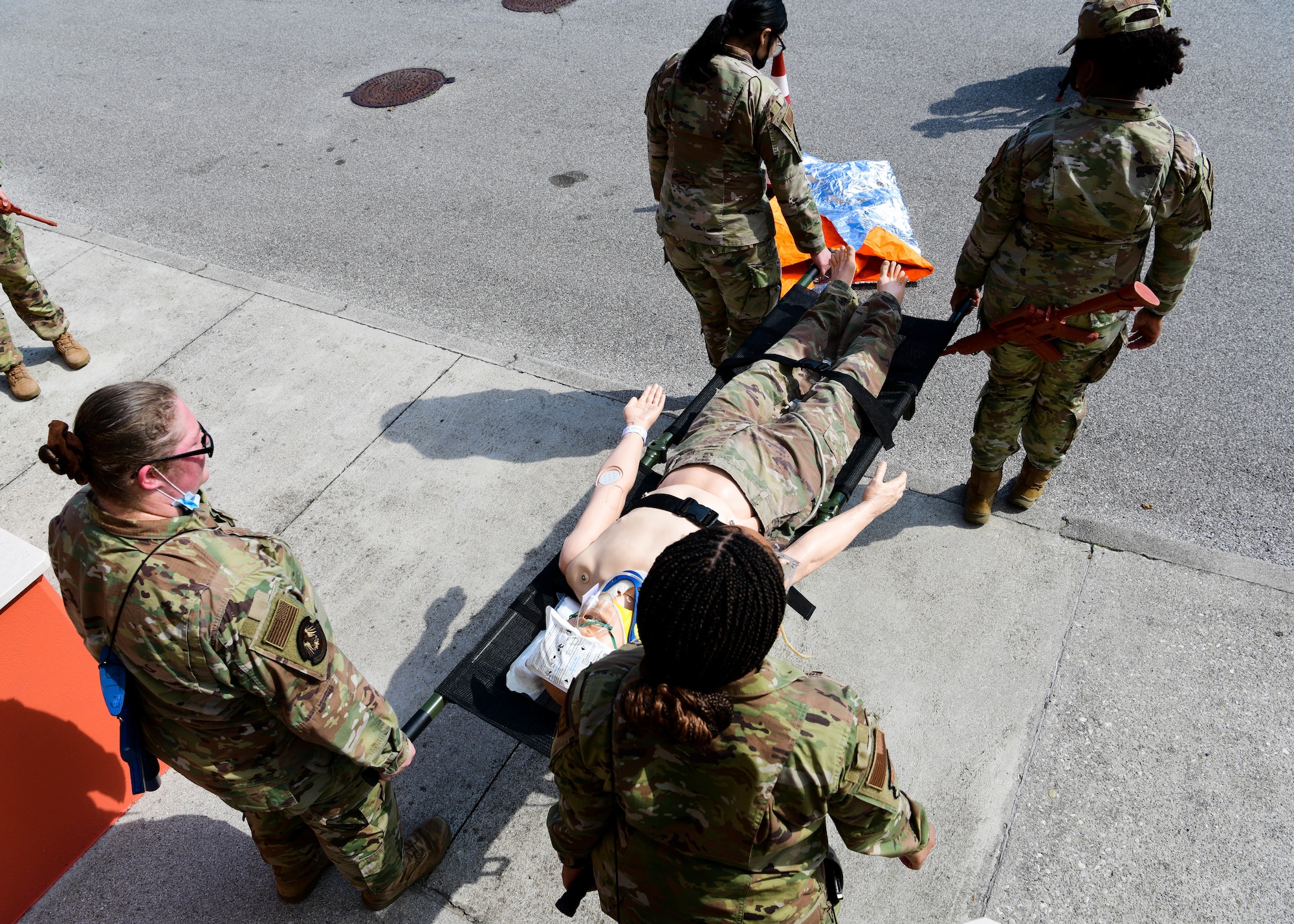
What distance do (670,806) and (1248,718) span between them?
2437 millimetres

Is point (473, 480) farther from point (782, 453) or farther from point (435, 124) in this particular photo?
point (435, 124)

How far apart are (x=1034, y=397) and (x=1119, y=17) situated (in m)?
1.34

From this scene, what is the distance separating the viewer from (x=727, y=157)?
3.41 m

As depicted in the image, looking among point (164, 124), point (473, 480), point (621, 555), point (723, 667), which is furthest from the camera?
point (164, 124)

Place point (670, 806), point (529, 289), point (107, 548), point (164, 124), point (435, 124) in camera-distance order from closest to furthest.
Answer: point (670, 806)
point (107, 548)
point (529, 289)
point (435, 124)
point (164, 124)

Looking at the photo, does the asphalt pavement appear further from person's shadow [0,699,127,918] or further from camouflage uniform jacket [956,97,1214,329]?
person's shadow [0,699,127,918]

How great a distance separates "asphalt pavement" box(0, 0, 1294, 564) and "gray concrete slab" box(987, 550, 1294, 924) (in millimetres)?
437

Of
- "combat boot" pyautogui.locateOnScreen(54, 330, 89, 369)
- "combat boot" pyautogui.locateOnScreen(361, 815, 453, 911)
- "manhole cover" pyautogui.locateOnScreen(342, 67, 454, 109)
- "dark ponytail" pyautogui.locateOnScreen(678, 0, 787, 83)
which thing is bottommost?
"combat boot" pyautogui.locateOnScreen(361, 815, 453, 911)

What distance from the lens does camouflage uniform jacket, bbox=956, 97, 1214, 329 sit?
266cm

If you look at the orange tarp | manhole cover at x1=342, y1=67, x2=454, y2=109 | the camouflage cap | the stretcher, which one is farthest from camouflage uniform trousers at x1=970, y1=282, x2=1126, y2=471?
manhole cover at x1=342, y1=67, x2=454, y2=109

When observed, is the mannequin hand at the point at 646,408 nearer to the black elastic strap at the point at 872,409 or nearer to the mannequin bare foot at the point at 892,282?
the black elastic strap at the point at 872,409

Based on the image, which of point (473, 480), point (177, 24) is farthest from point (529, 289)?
point (177, 24)

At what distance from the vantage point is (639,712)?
1386 mm

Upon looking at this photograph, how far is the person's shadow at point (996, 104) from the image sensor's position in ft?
20.2
